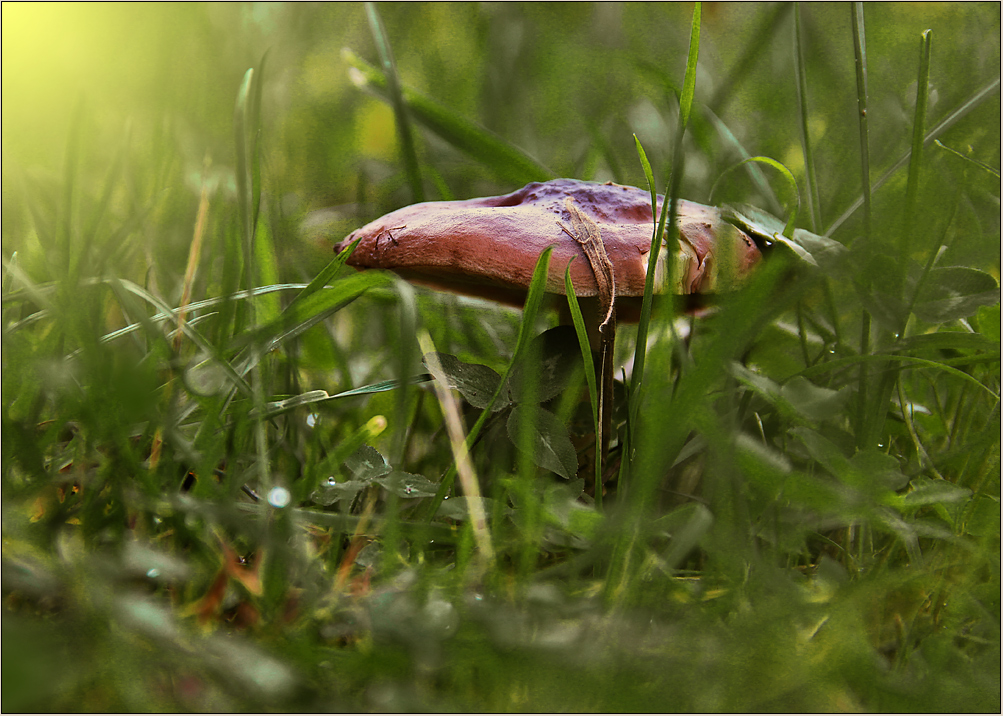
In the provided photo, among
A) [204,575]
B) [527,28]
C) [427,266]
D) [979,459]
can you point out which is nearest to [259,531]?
[204,575]

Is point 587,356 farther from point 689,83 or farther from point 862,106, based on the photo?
point 862,106

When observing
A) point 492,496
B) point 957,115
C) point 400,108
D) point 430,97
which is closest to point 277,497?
point 492,496

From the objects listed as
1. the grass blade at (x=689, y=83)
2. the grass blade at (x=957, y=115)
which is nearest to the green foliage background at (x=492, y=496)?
the grass blade at (x=957, y=115)

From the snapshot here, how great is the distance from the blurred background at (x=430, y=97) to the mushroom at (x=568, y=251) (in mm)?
218

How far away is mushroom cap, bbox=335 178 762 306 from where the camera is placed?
75 cm

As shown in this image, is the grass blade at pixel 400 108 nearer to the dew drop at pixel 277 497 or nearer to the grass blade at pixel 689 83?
the grass blade at pixel 689 83

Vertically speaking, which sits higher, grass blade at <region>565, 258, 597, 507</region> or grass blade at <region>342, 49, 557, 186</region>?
grass blade at <region>342, 49, 557, 186</region>

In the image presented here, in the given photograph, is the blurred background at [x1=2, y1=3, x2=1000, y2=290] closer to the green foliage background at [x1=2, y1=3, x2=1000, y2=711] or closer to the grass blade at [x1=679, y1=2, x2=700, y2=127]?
the green foliage background at [x1=2, y1=3, x2=1000, y2=711]

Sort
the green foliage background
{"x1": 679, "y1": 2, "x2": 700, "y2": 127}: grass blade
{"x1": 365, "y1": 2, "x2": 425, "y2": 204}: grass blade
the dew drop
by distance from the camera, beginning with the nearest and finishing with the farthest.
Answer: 1. the green foliage background
2. the dew drop
3. {"x1": 679, "y1": 2, "x2": 700, "y2": 127}: grass blade
4. {"x1": 365, "y1": 2, "x2": 425, "y2": 204}: grass blade

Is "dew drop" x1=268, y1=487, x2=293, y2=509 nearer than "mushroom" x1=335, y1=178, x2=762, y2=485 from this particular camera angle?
Yes

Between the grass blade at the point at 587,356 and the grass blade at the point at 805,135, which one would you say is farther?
the grass blade at the point at 805,135

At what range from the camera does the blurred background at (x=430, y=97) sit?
1128 millimetres

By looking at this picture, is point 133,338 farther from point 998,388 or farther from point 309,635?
point 998,388

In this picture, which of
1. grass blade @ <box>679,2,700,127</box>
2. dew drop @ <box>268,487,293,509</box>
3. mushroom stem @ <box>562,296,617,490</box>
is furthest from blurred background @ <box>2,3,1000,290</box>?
dew drop @ <box>268,487,293,509</box>
